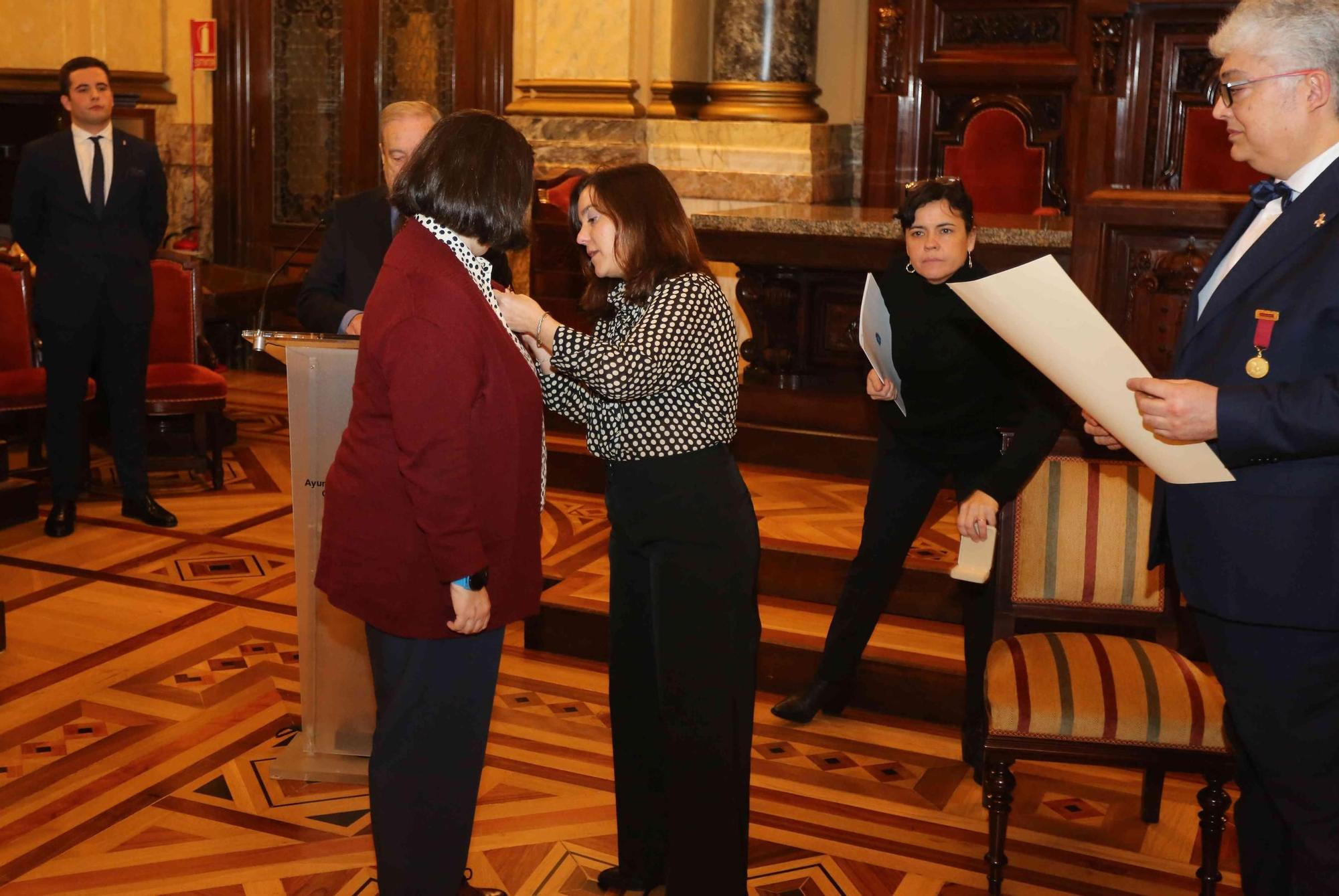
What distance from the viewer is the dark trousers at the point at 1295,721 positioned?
7.23ft

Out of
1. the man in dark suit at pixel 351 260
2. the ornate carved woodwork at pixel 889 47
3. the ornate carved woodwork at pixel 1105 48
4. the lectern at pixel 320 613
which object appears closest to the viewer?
the lectern at pixel 320 613

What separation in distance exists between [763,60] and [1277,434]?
6.29 meters

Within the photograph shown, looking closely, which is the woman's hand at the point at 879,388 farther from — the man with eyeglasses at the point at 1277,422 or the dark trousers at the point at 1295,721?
the dark trousers at the point at 1295,721

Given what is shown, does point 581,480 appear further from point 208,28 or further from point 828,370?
point 208,28

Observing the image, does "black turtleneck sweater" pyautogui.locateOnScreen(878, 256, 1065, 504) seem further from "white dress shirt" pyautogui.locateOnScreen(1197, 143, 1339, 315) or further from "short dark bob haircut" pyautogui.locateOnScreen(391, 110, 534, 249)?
"short dark bob haircut" pyautogui.locateOnScreen(391, 110, 534, 249)

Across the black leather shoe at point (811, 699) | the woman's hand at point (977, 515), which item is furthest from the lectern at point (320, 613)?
the woman's hand at point (977, 515)

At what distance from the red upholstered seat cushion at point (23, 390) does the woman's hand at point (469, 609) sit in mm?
4371

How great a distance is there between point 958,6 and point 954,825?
563 cm

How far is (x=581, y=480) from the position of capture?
6.00 metres

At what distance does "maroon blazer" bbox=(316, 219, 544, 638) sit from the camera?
2.24 m

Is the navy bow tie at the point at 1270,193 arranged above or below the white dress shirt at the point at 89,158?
below

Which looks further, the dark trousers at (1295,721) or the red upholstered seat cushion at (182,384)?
the red upholstered seat cushion at (182,384)

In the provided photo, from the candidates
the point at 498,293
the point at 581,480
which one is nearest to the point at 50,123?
the point at 581,480

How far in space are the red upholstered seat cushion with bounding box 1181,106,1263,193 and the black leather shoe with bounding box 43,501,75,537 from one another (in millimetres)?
5465
